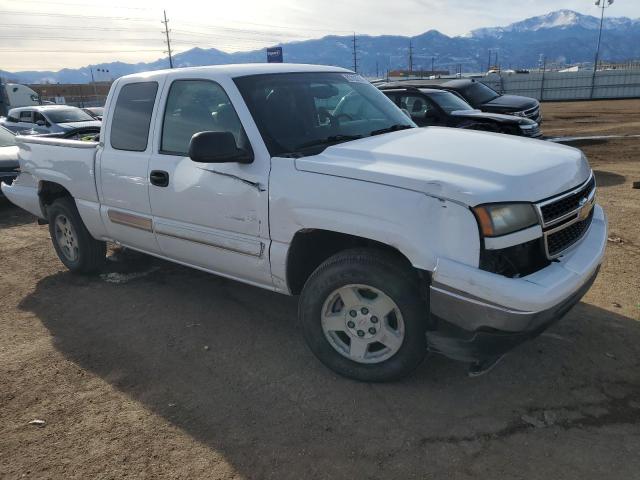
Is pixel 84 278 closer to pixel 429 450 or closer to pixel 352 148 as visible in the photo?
pixel 352 148

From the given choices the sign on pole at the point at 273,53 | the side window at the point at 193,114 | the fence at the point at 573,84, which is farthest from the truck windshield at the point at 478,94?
the fence at the point at 573,84

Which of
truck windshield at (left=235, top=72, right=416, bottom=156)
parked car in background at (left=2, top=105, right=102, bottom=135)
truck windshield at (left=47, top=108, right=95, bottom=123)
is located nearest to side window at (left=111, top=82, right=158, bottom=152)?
truck windshield at (left=235, top=72, right=416, bottom=156)

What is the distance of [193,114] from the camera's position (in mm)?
3885

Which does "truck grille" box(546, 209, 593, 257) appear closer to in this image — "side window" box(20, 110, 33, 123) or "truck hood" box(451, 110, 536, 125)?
"truck hood" box(451, 110, 536, 125)

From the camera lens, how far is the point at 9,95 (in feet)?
92.4

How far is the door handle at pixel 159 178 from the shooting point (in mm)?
3918

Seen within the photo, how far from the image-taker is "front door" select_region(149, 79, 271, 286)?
3.44 metres

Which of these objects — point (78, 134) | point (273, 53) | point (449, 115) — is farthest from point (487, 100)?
point (273, 53)

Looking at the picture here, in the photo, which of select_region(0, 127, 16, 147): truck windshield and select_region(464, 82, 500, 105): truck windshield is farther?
select_region(464, 82, 500, 105): truck windshield

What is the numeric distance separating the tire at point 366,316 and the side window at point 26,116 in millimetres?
15901

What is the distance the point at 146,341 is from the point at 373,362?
1.83m

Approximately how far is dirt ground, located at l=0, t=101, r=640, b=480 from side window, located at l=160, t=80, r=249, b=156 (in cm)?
147

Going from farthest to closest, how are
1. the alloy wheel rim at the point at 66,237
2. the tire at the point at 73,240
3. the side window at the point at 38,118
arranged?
the side window at the point at 38,118
the alloy wheel rim at the point at 66,237
the tire at the point at 73,240

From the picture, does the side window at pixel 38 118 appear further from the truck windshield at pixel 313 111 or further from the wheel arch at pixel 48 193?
the truck windshield at pixel 313 111
